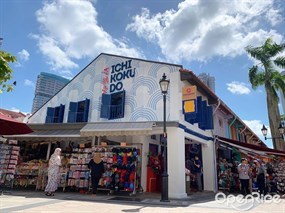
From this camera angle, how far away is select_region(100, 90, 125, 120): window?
12666 millimetres

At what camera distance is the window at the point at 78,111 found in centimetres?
1389

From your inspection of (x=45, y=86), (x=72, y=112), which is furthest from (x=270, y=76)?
(x=45, y=86)

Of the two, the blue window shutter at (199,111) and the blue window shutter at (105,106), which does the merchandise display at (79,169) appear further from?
the blue window shutter at (199,111)

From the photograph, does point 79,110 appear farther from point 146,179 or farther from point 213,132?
point 213,132

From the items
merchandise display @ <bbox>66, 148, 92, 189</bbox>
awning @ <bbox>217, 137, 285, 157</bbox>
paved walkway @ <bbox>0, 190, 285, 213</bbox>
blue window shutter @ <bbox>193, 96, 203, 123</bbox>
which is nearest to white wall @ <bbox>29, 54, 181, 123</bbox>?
blue window shutter @ <bbox>193, 96, 203, 123</bbox>

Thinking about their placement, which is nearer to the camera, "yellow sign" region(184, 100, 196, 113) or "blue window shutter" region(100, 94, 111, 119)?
"yellow sign" region(184, 100, 196, 113)

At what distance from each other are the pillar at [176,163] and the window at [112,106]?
3099 mm

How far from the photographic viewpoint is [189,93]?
11.1 meters

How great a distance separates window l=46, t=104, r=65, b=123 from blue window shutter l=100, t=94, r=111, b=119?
3687 millimetres

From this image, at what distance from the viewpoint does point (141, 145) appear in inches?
460

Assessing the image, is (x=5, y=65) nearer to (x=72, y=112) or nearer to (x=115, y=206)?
(x=115, y=206)

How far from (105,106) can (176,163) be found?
4937 millimetres

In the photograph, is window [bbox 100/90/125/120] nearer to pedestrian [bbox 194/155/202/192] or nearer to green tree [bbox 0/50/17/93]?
pedestrian [bbox 194/155/202/192]

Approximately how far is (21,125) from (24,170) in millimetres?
7772
